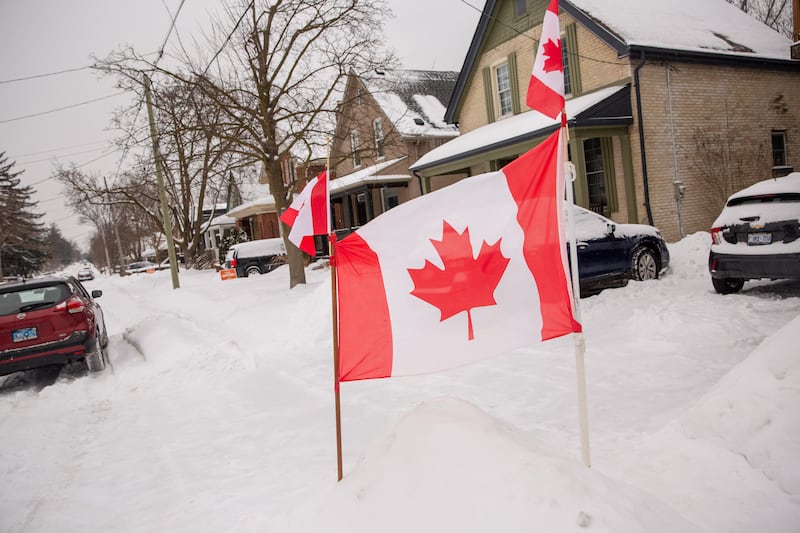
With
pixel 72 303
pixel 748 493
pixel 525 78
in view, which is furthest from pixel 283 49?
pixel 748 493

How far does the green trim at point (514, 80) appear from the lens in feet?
57.8

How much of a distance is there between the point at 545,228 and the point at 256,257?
22621mm

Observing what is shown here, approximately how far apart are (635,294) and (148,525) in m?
8.10

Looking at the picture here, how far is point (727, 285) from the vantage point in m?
8.36

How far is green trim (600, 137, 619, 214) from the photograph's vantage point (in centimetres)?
1511

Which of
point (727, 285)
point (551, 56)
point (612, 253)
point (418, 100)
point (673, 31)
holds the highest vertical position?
point (418, 100)

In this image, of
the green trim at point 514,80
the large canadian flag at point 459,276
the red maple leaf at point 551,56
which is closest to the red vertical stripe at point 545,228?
the large canadian flag at point 459,276

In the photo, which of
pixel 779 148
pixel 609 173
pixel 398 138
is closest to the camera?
pixel 609 173

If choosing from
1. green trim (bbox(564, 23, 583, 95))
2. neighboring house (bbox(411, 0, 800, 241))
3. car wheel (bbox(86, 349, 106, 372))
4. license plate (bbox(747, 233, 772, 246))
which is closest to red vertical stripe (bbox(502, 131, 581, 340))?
license plate (bbox(747, 233, 772, 246))

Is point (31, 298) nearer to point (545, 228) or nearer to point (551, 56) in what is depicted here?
point (545, 228)

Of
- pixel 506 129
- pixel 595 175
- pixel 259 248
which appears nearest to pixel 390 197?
pixel 259 248

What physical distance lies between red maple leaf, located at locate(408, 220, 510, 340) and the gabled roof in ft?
42.6

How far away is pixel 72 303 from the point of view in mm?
7848

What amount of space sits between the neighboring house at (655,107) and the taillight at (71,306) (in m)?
11.1
